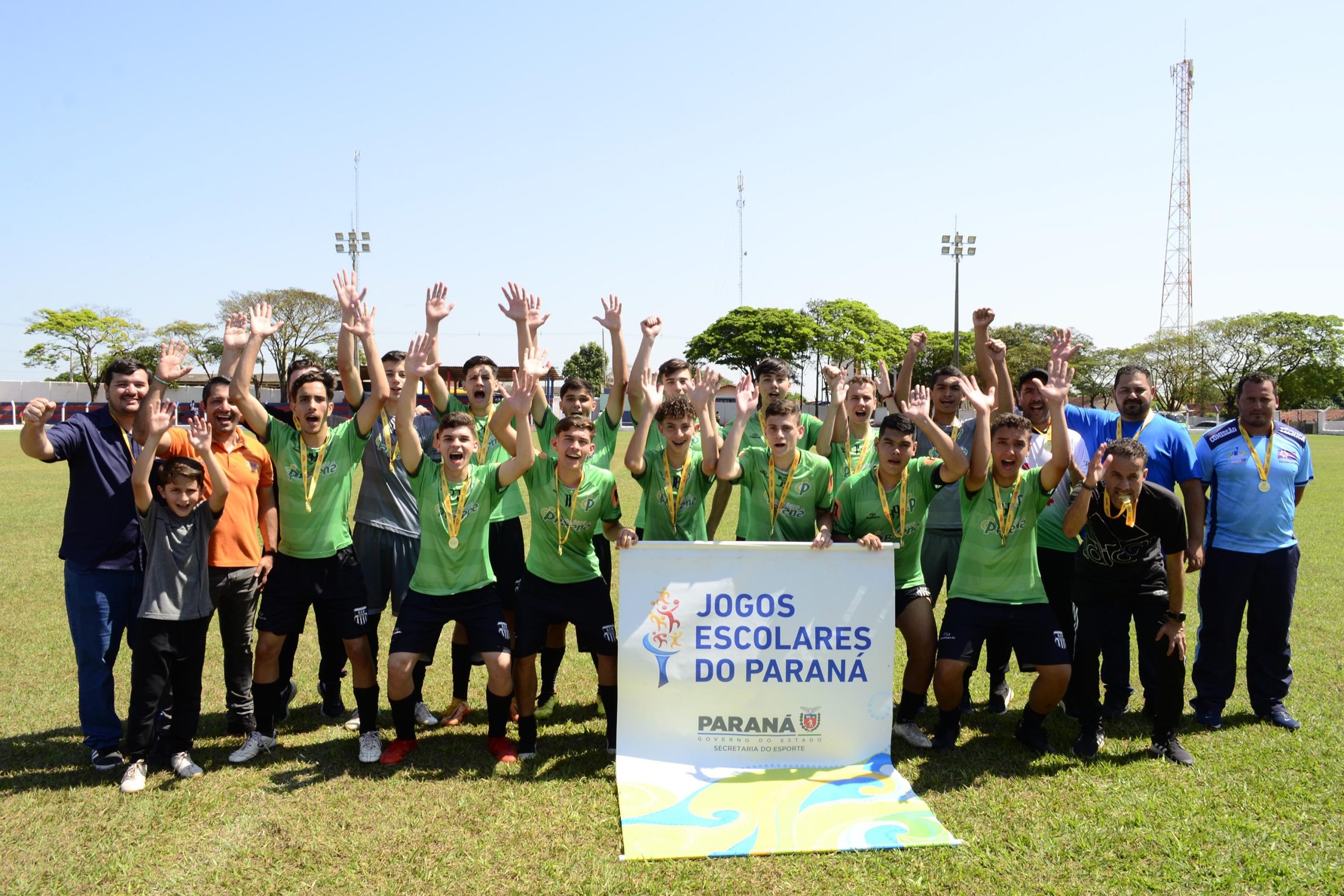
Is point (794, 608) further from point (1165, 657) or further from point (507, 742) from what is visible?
point (1165, 657)

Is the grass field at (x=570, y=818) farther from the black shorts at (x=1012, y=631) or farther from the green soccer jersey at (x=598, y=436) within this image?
the green soccer jersey at (x=598, y=436)

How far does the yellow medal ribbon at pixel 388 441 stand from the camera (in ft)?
20.4

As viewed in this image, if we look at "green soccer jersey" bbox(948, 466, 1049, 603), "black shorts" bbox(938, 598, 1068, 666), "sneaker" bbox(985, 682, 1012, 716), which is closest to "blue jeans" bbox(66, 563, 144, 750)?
"black shorts" bbox(938, 598, 1068, 666)

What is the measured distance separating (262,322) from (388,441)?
1.16m

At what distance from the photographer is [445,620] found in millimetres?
5406

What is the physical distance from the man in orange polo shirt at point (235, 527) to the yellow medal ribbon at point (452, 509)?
4.04ft

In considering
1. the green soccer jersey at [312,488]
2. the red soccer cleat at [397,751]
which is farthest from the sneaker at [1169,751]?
the green soccer jersey at [312,488]

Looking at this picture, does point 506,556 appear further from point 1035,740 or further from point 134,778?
point 1035,740

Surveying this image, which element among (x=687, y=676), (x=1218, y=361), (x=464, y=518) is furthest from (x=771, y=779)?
(x=1218, y=361)

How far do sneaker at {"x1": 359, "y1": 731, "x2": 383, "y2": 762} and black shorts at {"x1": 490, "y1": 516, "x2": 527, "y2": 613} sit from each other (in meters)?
1.31

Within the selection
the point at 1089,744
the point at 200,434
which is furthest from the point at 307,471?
the point at 1089,744

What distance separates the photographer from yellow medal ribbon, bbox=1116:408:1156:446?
20.2 feet

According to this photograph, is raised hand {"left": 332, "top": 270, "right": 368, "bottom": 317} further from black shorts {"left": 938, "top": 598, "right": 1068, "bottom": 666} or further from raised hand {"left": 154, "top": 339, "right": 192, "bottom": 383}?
black shorts {"left": 938, "top": 598, "right": 1068, "bottom": 666}

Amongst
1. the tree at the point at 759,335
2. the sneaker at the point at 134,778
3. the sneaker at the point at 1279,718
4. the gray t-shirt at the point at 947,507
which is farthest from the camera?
the tree at the point at 759,335
